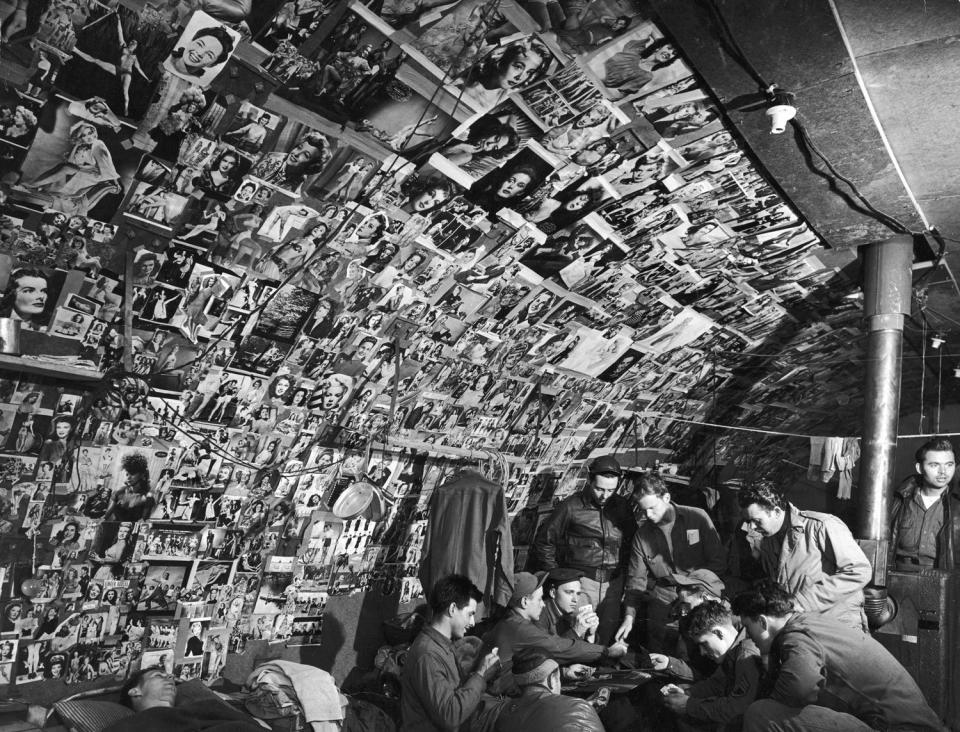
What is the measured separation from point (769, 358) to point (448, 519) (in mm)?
4177

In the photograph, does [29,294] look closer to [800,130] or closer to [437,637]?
[437,637]

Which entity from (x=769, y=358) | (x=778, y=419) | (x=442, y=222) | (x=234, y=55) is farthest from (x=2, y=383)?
(x=778, y=419)

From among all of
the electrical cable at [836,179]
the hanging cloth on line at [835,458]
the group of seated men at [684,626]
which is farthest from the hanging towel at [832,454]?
the electrical cable at [836,179]

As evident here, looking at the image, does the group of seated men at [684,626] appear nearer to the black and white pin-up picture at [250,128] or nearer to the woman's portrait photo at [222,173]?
the woman's portrait photo at [222,173]

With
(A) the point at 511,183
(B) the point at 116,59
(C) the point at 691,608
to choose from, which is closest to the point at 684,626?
(C) the point at 691,608

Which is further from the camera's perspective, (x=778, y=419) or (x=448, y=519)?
(x=778, y=419)

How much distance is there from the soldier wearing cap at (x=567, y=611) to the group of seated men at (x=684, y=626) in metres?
0.01

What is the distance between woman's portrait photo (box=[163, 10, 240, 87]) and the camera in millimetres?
2857

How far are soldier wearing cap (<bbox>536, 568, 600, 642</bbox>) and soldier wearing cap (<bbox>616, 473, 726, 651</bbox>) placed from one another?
0.41m

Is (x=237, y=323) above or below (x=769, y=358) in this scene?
below

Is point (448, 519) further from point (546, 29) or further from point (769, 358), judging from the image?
point (769, 358)

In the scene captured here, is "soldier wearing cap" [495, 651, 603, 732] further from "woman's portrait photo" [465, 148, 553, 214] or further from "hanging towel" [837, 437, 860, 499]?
"hanging towel" [837, 437, 860, 499]

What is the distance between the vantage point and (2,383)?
3346mm

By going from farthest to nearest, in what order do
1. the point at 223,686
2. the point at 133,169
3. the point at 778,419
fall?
the point at 778,419 < the point at 223,686 < the point at 133,169
